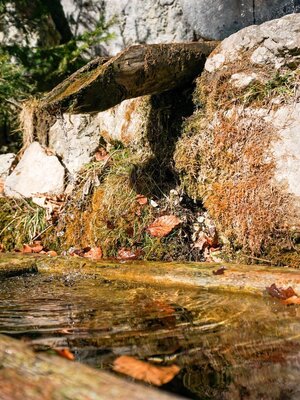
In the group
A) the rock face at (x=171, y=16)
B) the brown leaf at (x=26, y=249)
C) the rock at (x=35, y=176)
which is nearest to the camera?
the brown leaf at (x=26, y=249)

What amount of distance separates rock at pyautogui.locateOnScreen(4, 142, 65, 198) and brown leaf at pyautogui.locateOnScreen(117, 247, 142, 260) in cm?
143

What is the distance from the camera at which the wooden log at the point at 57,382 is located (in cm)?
115

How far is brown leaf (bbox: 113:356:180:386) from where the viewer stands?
146 cm

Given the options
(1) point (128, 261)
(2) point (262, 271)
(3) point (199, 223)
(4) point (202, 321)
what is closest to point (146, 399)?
(4) point (202, 321)

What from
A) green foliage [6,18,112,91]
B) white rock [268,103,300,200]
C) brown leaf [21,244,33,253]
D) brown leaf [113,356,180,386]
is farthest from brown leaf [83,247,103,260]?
green foliage [6,18,112,91]

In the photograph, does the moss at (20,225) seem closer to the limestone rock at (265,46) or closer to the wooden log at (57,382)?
the limestone rock at (265,46)

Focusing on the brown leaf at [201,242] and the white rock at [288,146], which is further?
the brown leaf at [201,242]

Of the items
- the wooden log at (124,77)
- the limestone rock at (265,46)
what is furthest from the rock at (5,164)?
the limestone rock at (265,46)

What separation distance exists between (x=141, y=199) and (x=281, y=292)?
5.73ft

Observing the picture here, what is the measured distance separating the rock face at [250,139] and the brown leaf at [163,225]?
265 mm

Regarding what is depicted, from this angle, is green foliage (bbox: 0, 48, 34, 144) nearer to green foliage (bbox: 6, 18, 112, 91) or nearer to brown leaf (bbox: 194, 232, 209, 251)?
green foliage (bbox: 6, 18, 112, 91)

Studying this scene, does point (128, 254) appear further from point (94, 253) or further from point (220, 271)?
point (220, 271)

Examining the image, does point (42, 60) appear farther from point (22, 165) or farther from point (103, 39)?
point (22, 165)

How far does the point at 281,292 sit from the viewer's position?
2451mm
